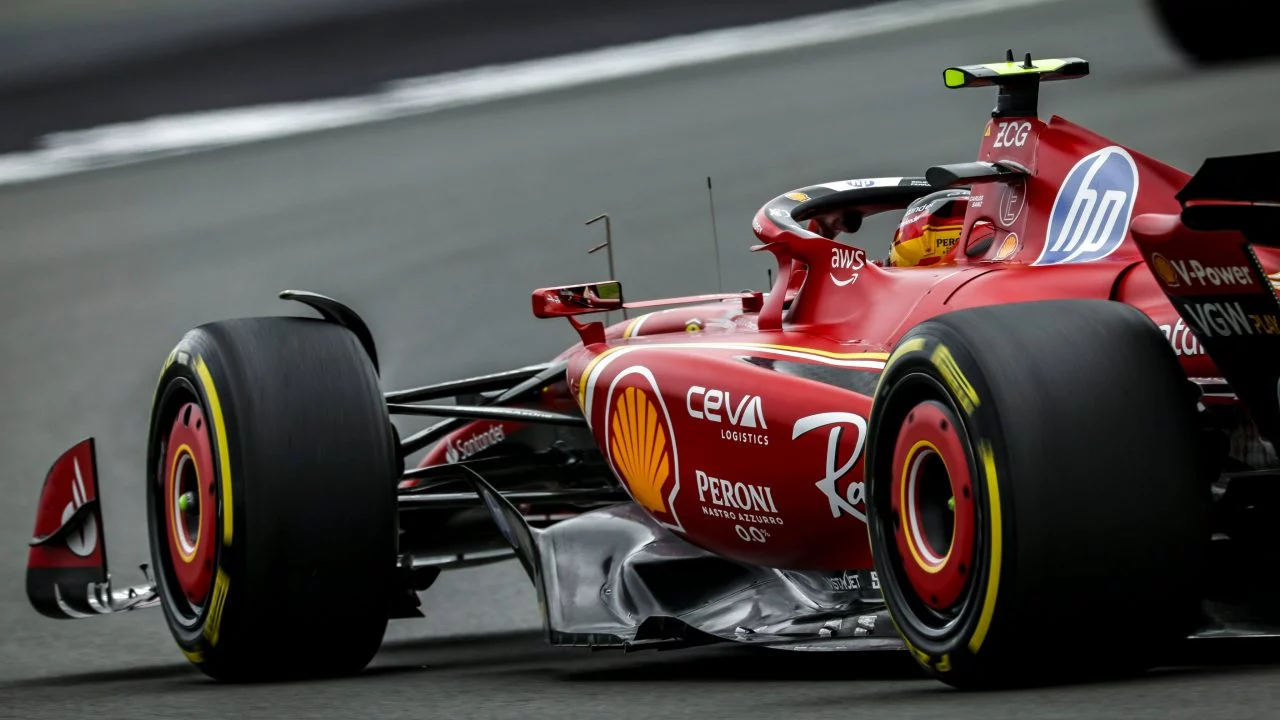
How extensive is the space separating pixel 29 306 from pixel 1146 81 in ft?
21.3

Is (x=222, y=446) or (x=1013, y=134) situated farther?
(x=222, y=446)

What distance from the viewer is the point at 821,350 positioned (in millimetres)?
5344

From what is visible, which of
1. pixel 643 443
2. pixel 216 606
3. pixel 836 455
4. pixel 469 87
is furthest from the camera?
pixel 469 87

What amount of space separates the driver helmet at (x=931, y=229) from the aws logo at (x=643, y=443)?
82cm

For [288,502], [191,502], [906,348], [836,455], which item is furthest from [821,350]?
[191,502]

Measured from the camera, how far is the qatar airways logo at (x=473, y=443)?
23.9ft

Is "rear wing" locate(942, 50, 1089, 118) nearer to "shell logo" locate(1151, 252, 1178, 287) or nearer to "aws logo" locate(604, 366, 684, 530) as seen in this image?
"aws logo" locate(604, 366, 684, 530)

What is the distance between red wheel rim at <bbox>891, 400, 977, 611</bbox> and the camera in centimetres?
407

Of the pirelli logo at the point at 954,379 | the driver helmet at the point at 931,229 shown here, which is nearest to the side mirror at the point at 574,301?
the driver helmet at the point at 931,229

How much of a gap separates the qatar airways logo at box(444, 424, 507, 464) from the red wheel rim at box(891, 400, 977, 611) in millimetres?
3049

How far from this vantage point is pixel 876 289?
555 cm

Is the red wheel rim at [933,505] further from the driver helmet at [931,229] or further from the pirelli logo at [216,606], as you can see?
the pirelli logo at [216,606]

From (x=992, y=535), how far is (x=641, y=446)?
205 centimetres

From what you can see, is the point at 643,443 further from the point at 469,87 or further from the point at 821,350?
the point at 469,87
